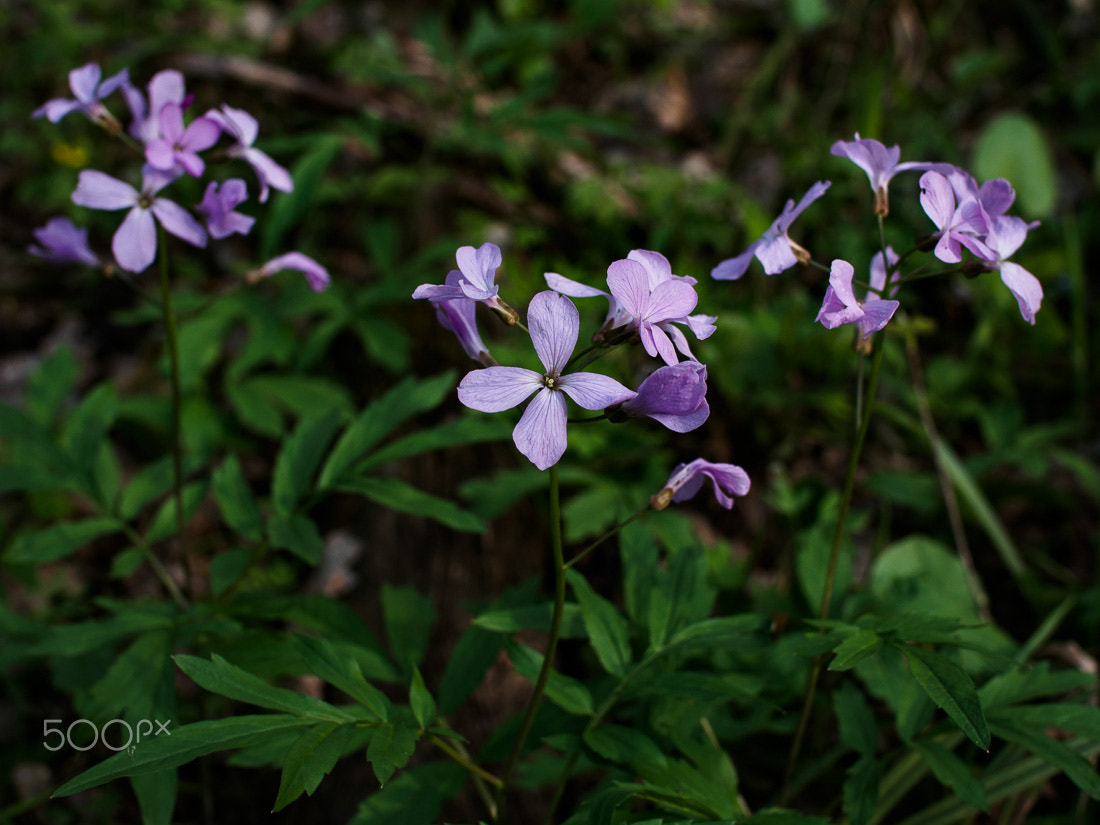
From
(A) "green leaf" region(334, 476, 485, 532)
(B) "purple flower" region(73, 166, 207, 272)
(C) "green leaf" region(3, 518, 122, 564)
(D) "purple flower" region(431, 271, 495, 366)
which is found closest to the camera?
(D) "purple flower" region(431, 271, 495, 366)

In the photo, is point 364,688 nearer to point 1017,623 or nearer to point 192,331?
point 192,331

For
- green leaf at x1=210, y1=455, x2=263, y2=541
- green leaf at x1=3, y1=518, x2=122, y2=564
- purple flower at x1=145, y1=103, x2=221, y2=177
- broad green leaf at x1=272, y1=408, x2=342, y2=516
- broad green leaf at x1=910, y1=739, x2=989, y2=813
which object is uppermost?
purple flower at x1=145, y1=103, x2=221, y2=177

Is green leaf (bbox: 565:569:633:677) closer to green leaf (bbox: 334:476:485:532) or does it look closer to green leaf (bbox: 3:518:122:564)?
green leaf (bbox: 334:476:485:532)

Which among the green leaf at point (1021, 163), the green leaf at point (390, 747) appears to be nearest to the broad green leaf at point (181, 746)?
the green leaf at point (390, 747)

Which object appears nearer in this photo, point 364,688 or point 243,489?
point 364,688

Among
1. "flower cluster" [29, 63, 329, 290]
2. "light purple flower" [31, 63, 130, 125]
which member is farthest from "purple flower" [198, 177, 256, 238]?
"light purple flower" [31, 63, 130, 125]

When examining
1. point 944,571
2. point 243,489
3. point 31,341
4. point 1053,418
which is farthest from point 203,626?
point 1053,418

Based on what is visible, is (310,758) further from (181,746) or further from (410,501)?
(410,501)

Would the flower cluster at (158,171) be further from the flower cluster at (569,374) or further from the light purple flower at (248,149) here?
the flower cluster at (569,374)
